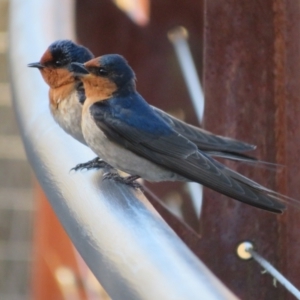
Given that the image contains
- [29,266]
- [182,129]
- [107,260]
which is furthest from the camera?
[29,266]

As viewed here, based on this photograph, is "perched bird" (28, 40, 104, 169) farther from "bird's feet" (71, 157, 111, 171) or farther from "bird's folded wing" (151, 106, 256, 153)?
"bird's folded wing" (151, 106, 256, 153)

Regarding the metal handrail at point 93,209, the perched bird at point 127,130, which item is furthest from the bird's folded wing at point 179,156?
the metal handrail at point 93,209

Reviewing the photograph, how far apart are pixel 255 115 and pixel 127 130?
17cm

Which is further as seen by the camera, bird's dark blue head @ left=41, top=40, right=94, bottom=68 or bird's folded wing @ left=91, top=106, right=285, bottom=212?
bird's dark blue head @ left=41, top=40, right=94, bottom=68

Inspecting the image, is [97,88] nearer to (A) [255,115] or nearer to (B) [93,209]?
(A) [255,115]

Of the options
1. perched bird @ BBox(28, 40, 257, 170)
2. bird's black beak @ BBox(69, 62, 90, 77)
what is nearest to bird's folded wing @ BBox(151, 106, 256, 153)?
perched bird @ BBox(28, 40, 257, 170)

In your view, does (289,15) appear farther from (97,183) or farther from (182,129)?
(97,183)

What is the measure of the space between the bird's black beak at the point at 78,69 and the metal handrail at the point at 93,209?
43 mm

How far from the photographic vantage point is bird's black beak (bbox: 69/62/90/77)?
928 millimetres

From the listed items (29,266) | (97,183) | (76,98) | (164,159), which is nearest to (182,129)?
(164,159)

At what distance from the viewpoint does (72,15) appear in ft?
3.18

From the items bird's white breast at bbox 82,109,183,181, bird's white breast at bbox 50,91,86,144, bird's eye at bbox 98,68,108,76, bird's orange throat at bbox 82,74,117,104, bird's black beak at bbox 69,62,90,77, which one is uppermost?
bird's eye at bbox 98,68,108,76

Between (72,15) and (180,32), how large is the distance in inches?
13.8

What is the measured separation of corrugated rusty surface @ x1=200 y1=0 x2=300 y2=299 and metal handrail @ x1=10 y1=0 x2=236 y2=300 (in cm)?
20
